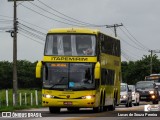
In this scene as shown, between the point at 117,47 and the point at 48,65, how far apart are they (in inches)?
316

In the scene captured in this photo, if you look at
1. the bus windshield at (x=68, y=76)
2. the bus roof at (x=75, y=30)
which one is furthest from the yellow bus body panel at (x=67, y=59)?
the bus roof at (x=75, y=30)

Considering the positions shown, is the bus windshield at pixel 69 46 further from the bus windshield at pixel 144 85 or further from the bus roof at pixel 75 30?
the bus windshield at pixel 144 85

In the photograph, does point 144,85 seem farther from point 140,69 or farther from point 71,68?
point 140,69

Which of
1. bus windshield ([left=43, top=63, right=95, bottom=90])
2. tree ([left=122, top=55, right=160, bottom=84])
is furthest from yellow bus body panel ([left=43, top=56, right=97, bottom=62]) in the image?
tree ([left=122, top=55, right=160, bottom=84])

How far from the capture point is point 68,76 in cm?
3186

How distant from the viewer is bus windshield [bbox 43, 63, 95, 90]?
3183cm

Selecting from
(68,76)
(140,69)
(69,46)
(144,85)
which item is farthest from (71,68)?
(140,69)

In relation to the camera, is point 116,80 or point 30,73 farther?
point 30,73

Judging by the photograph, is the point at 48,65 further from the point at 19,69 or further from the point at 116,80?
the point at 19,69

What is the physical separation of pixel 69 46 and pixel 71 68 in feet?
3.47

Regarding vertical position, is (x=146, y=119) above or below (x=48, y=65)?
below

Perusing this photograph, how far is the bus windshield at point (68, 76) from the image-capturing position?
104 ft

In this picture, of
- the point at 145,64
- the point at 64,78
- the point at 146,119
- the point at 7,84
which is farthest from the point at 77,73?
the point at 7,84

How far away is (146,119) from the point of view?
89.1ft
